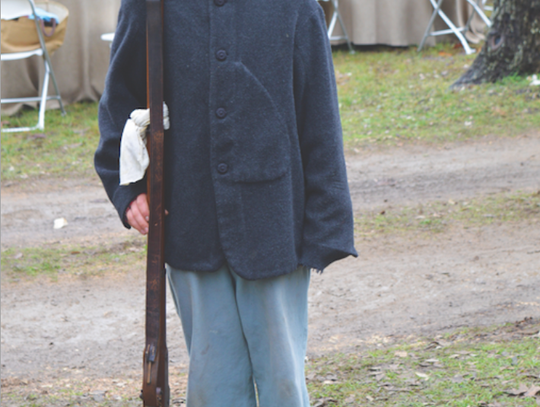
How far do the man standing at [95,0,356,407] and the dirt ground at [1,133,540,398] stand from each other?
1646 mm

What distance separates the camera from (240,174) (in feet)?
5.90

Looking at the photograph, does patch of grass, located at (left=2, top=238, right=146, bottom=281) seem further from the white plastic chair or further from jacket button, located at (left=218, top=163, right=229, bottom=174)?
the white plastic chair

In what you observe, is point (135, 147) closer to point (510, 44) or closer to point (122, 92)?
point (122, 92)

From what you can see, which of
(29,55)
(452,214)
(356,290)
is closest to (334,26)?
(29,55)

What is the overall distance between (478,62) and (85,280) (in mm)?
5587

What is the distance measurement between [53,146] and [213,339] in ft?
19.8

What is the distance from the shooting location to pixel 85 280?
460 cm

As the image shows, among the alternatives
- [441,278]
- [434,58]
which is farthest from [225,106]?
[434,58]

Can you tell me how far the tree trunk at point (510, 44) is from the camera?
7.44m

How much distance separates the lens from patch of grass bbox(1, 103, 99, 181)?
267 inches

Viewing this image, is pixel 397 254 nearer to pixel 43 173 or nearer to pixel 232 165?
pixel 232 165

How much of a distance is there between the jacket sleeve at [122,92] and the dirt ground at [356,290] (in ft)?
5.86

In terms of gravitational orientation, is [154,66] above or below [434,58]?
above

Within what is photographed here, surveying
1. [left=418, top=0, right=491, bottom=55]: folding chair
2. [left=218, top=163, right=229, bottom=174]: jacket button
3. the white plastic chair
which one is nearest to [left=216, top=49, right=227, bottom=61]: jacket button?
[left=218, top=163, right=229, bottom=174]: jacket button
